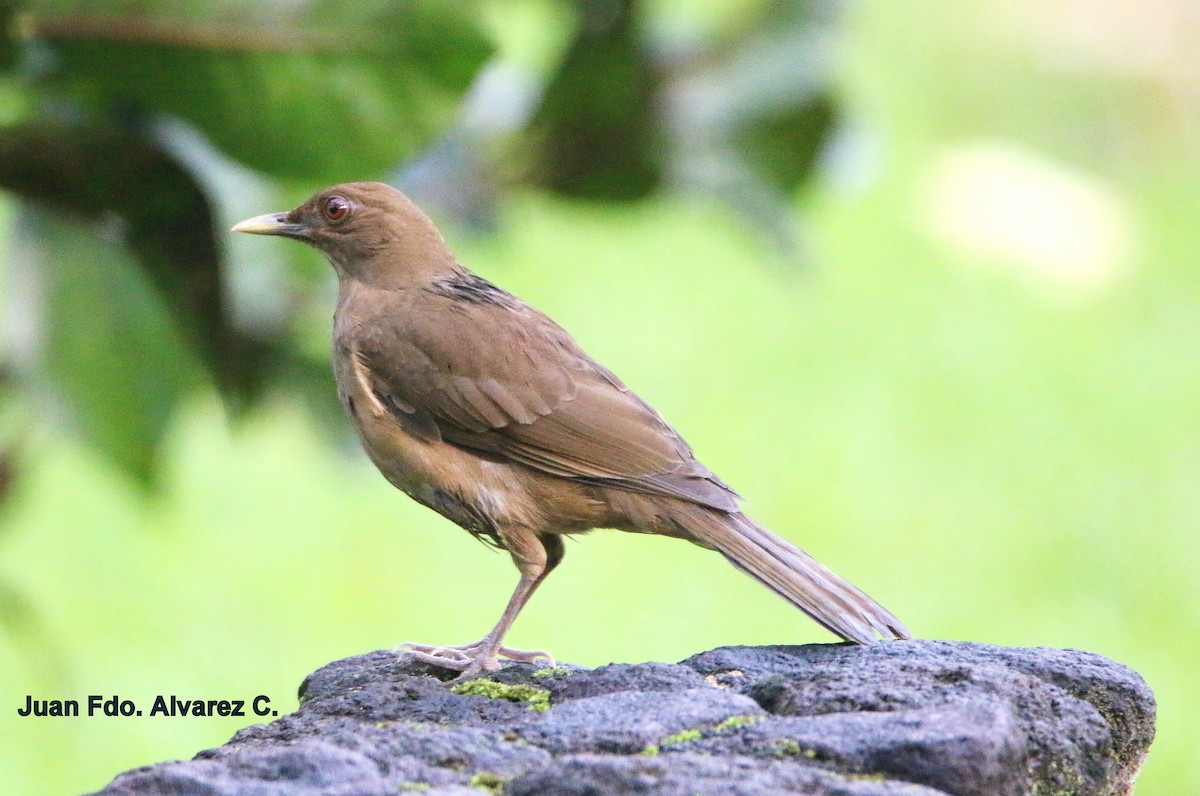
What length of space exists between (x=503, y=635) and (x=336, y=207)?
1.63m

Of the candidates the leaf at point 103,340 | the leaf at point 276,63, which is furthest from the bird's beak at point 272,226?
the leaf at point 103,340

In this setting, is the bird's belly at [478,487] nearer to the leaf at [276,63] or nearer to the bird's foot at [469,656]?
the bird's foot at [469,656]

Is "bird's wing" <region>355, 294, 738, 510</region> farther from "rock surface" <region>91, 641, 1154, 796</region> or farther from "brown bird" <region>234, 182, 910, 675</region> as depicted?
"rock surface" <region>91, 641, 1154, 796</region>

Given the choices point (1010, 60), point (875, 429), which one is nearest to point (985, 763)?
point (875, 429)

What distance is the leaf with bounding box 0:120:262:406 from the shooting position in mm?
4828

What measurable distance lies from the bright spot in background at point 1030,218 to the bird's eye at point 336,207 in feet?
28.3

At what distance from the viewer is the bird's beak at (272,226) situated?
5105mm

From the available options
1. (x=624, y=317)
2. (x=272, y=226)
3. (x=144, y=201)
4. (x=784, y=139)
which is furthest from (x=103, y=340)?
(x=624, y=317)

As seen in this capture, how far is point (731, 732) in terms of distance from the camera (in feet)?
10.2

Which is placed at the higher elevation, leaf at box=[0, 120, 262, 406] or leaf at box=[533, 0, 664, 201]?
leaf at box=[533, 0, 664, 201]

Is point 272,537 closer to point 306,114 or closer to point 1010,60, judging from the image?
point 306,114

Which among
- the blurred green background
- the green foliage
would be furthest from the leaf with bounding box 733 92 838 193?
the green foliage

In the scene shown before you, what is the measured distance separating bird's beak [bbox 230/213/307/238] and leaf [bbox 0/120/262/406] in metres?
0.13

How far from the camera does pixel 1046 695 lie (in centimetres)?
332
